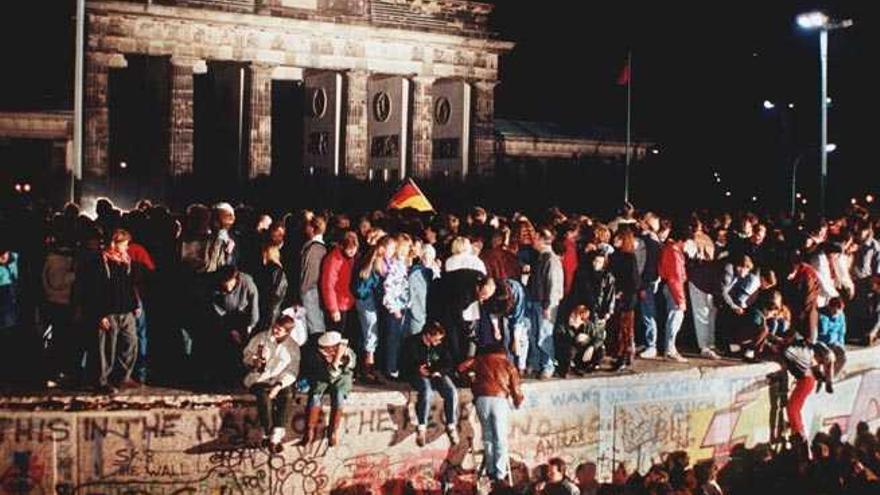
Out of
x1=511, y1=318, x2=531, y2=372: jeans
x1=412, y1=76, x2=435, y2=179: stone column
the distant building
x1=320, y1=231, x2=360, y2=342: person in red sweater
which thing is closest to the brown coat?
x1=511, y1=318, x2=531, y2=372: jeans

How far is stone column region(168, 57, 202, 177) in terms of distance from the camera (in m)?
39.4

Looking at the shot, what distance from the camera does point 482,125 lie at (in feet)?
159

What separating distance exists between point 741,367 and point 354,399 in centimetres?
773

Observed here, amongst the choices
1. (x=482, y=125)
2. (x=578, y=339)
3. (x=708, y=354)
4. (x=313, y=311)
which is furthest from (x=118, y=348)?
(x=482, y=125)

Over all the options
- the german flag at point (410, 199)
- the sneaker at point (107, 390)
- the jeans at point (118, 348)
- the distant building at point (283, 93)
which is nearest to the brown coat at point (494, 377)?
the jeans at point (118, 348)

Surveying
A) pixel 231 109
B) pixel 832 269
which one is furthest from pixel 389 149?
pixel 832 269

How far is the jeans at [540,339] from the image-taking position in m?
17.9

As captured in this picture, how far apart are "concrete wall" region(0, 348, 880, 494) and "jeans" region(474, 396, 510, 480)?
89 centimetres

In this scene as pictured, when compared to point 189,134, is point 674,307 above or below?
below

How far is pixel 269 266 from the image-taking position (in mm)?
15812

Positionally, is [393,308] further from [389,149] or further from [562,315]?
[389,149]

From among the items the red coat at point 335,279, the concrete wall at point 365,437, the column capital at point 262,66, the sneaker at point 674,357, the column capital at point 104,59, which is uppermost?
the column capital at point 262,66

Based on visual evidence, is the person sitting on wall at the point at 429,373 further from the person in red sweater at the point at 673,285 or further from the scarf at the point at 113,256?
the person in red sweater at the point at 673,285

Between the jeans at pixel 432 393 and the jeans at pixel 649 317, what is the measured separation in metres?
4.69
